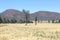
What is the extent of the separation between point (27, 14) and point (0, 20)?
53.8 feet

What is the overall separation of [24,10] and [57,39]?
301 ft

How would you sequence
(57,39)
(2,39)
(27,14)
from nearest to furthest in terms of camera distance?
(2,39) < (57,39) < (27,14)

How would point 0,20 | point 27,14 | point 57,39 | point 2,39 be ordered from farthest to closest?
1. point 27,14
2. point 0,20
3. point 57,39
4. point 2,39

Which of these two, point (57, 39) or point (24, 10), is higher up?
point (24, 10)

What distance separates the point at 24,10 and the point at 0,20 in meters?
15.9

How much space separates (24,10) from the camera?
115 meters

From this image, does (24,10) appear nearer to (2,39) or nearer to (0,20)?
(0,20)

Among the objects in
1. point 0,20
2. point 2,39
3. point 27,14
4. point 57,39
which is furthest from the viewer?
point 27,14

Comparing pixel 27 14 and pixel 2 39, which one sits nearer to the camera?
pixel 2 39

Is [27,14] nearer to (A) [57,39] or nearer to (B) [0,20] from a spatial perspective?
(B) [0,20]

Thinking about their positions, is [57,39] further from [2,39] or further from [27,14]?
[27,14]

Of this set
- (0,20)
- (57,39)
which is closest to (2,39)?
(57,39)

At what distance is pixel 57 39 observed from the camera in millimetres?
23547

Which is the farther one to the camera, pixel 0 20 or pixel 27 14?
pixel 27 14
